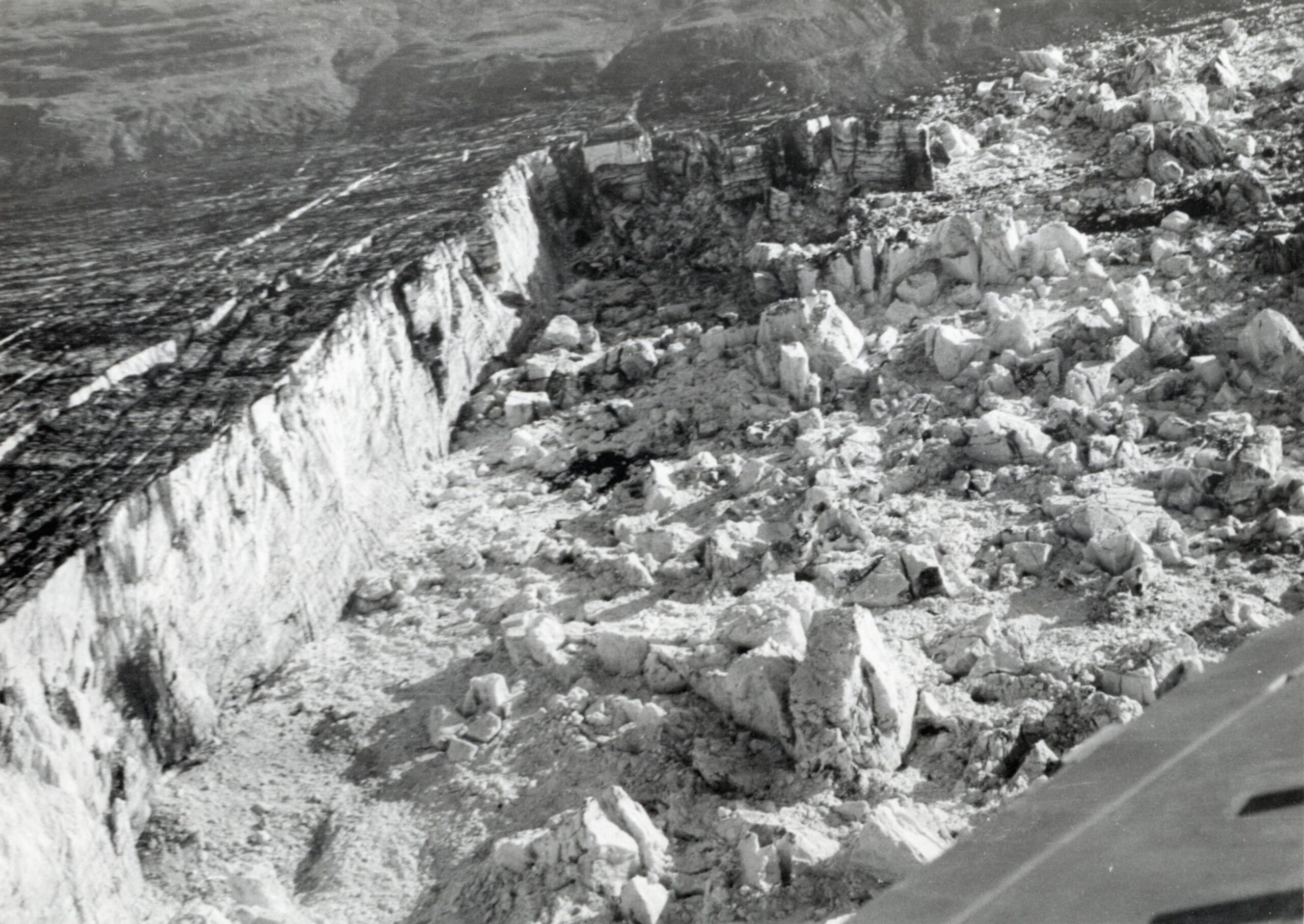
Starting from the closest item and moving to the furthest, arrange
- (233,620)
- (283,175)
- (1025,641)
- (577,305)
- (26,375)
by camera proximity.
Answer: (1025,641) < (233,620) < (26,375) < (577,305) < (283,175)

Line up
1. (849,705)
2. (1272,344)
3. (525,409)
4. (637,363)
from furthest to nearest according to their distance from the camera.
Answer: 1. (637,363)
2. (525,409)
3. (1272,344)
4. (849,705)

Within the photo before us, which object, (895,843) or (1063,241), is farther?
(1063,241)

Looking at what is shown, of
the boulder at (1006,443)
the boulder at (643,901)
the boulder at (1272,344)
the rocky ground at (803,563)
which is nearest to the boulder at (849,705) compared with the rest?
the rocky ground at (803,563)

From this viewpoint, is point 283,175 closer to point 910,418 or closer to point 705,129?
point 705,129

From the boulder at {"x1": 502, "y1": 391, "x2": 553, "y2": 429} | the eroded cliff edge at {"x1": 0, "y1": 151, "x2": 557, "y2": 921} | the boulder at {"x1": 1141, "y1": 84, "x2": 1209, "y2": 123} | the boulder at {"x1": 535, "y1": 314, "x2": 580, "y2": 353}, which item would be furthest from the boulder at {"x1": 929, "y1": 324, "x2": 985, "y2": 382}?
the boulder at {"x1": 1141, "y1": 84, "x2": 1209, "y2": 123}

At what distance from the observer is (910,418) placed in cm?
561

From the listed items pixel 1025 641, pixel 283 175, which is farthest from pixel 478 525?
pixel 283 175

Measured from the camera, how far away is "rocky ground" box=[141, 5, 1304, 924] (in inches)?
141

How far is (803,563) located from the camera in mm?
4754

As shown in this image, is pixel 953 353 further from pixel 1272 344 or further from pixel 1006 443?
pixel 1272 344

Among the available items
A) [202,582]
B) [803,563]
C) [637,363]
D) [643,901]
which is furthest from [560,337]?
[643,901]

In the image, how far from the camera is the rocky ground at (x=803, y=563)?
141 inches

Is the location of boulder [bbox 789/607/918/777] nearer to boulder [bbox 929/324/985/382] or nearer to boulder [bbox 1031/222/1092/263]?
boulder [bbox 929/324/985/382]

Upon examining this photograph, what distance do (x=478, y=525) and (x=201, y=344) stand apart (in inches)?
60.9
